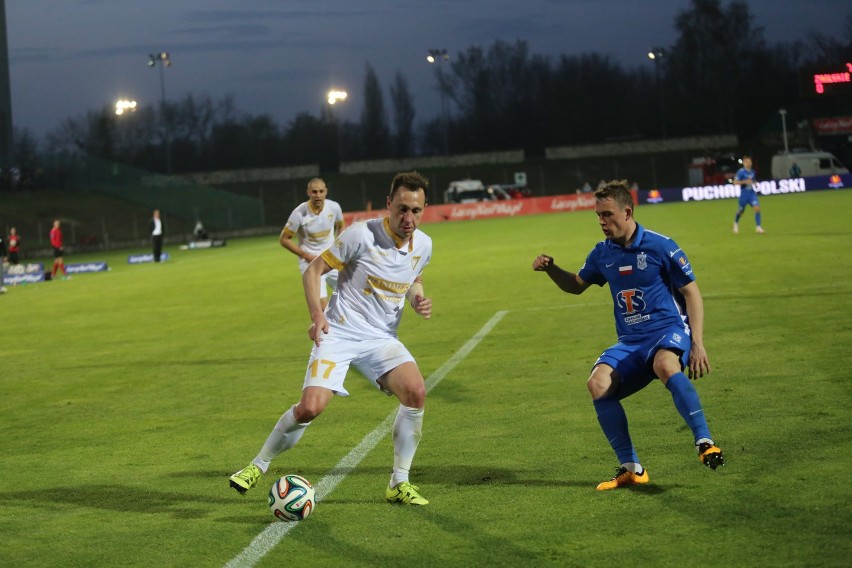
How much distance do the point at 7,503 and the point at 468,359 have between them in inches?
255

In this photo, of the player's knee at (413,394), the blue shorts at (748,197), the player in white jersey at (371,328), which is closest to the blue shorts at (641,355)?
the player's knee at (413,394)

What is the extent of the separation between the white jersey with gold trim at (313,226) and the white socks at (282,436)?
8.48 metres

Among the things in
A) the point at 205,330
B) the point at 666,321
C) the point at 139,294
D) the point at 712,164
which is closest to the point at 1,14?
the point at 139,294

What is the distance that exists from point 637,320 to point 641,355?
0.23 metres

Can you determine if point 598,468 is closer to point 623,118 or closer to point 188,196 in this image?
point 188,196

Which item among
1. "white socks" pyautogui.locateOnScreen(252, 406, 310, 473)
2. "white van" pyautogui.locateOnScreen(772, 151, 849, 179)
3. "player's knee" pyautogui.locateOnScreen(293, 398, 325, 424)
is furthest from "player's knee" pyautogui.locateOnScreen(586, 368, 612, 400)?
"white van" pyautogui.locateOnScreen(772, 151, 849, 179)

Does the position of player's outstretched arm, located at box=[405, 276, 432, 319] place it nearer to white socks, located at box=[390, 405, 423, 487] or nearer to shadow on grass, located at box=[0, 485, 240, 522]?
white socks, located at box=[390, 405, 423, 487]

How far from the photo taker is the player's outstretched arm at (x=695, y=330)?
6945mm

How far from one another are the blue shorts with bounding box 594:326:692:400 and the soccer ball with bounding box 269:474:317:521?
6.44 feet

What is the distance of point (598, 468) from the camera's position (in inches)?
290

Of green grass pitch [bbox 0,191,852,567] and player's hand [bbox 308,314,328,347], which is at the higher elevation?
player's hand [bbox 308,314,328,347]

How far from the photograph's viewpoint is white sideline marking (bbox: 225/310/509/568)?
5.82 metres

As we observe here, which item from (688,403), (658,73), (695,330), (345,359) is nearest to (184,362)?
(345,359)

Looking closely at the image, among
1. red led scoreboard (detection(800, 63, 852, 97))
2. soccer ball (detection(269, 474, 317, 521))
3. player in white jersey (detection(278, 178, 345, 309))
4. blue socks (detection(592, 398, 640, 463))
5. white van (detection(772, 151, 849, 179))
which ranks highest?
red led scoreboard (detection(800, 63, 852, 97))
